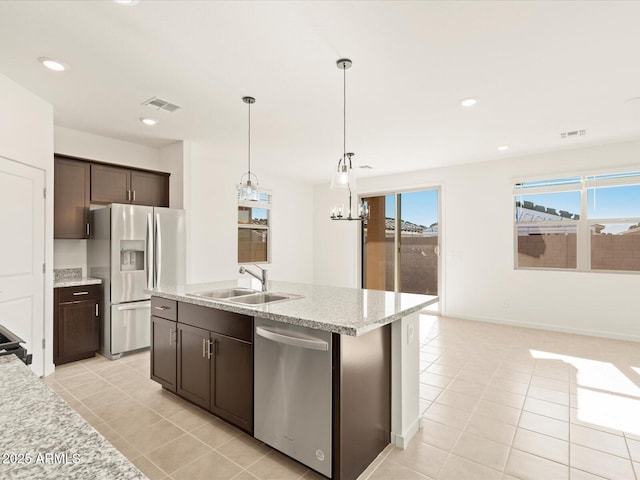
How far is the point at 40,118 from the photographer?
318 centimetres

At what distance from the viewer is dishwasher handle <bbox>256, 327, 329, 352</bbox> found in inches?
69.5

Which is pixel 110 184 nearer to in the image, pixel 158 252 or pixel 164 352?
pixel 158 252

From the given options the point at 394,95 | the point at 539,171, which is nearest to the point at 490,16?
the point at 394,95

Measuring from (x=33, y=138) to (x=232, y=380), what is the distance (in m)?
2.92

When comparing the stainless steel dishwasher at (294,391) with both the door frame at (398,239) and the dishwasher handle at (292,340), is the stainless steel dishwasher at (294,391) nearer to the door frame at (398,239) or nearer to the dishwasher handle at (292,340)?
the dishwasher handle at (292,340)

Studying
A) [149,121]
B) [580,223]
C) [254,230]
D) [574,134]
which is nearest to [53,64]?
[149,121]

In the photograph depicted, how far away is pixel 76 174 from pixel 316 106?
288 centimetres

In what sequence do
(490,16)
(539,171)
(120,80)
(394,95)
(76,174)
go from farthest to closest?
1. (539,171)
2. (76,174)
3. (394,95)
4. (120,80)
5. (490,16)

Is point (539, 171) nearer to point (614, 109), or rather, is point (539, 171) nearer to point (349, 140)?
point (614, 109)

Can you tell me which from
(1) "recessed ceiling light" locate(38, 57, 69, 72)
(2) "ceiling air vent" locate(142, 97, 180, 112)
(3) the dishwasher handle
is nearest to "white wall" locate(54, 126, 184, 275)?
(2) "ceiling air vent" locate(142, 97, 180, 112)

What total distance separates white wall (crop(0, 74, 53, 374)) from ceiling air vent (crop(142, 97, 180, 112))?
0.94 metres

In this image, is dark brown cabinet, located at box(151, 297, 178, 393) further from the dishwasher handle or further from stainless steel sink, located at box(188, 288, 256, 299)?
the dishwasher handle

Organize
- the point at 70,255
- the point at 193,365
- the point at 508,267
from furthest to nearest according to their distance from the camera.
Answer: the point at 508,267
the point at 70,255
the point at 193,365

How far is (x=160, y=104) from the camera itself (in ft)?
11.0
